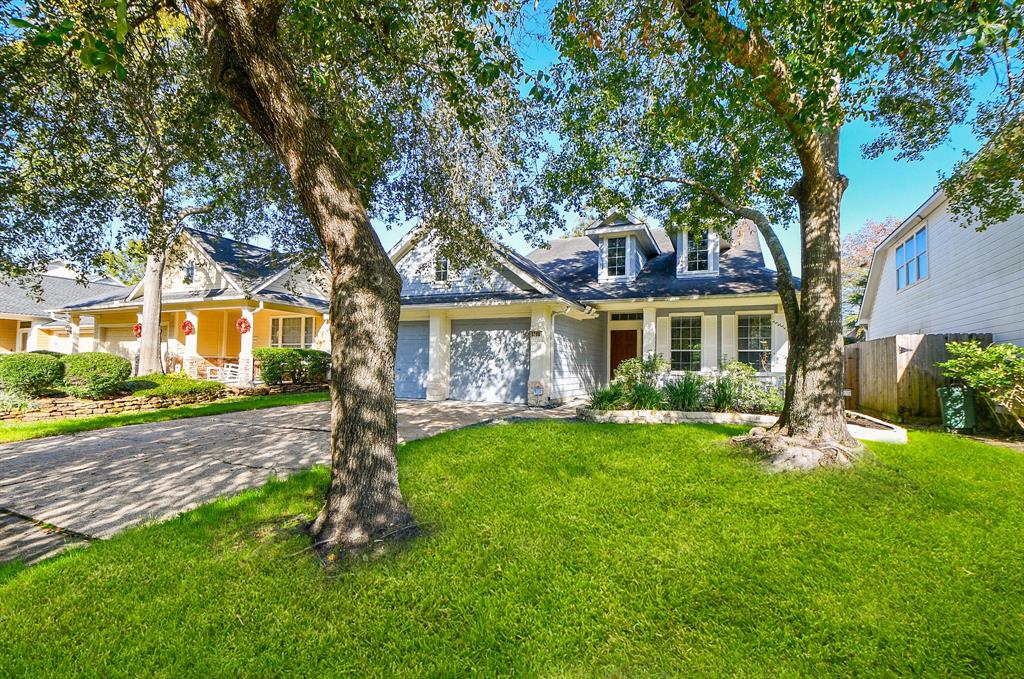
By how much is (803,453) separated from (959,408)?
578 cm

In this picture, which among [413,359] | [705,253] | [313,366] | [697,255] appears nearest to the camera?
[705,253]

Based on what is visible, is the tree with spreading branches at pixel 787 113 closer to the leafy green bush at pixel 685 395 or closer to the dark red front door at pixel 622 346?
the leafy green bush at pixel 685 395

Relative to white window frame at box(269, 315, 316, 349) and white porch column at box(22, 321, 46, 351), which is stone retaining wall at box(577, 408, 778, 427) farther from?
white porch column at box(22, 321, 46, 351)

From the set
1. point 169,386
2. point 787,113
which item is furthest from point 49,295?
point 787,113

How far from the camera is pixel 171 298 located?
16.6m

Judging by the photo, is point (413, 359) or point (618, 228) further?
point (413, 359)

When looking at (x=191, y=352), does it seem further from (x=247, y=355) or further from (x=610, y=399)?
(x=610, y=399)

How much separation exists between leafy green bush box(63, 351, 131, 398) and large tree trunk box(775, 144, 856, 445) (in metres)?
14.6

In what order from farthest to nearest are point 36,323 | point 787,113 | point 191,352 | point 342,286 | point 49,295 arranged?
point 49,295, point 36,323, point 191,352, point 787,113, point 342,286

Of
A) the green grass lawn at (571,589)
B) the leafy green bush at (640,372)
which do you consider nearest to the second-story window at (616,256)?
the leafy green bush at (640,372)

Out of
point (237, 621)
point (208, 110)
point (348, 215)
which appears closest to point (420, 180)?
point (208, 110)

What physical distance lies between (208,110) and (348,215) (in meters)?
4.50

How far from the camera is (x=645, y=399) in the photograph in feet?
29.2

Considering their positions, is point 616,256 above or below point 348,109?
below
